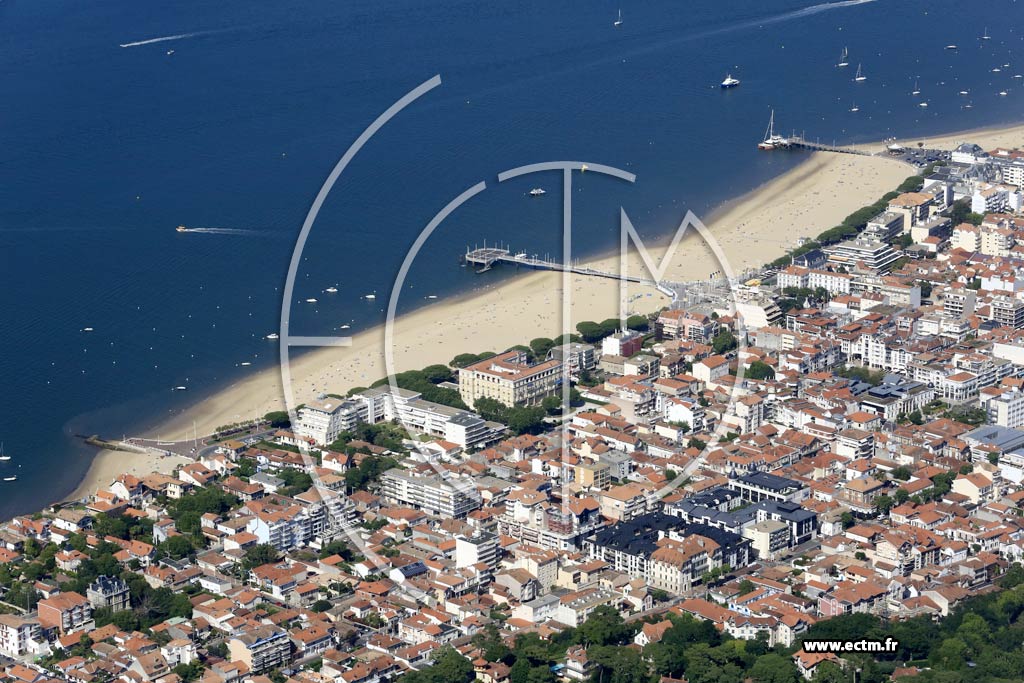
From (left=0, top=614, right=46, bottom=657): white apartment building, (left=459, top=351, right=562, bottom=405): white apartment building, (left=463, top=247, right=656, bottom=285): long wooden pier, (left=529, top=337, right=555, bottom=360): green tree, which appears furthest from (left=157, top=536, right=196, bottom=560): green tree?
(left=463, top=247, right=656, bottom=285): long wooden pier

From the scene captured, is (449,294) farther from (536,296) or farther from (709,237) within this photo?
(709,237)

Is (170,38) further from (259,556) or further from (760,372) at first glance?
(259,556)

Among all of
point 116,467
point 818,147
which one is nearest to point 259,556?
point 116,467

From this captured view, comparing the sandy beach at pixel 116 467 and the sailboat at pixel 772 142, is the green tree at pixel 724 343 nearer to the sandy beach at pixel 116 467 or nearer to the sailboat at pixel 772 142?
the sandy beach at pixel 116 467

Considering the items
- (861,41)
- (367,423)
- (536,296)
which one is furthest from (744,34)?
(367,423)

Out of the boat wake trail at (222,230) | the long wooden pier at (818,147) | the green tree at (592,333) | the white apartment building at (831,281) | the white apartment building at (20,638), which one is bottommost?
A: the white apartment building at (20,638)

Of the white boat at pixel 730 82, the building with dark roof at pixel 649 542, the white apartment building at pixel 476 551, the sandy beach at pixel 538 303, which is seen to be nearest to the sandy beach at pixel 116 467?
the sandy beach at pixel 538 303
